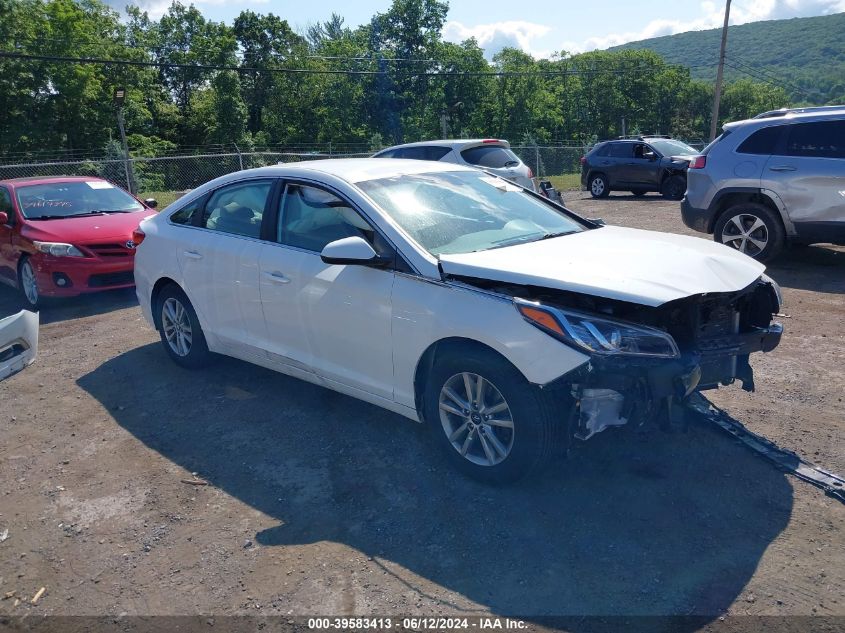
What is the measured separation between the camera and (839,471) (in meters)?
3.95

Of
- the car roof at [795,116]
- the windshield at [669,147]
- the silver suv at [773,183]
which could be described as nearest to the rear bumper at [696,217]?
the silver suv at [773,183]

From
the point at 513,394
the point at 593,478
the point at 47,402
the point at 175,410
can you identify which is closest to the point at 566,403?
the point at 513,394

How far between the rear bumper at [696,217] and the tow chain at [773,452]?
5.17 metres

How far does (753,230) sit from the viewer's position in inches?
356

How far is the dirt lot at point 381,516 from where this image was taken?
10.2 ft

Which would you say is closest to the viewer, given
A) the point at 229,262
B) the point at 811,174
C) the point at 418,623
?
the point at 418,623

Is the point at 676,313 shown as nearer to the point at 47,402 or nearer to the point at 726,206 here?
the point at 47,402

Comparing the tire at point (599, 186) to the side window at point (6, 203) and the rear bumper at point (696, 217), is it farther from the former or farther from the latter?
the side window at point (6, 203)

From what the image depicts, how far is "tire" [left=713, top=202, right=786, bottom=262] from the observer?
8828mm

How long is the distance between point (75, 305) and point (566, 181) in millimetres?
21195

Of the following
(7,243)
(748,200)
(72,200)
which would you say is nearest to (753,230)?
(748,200)

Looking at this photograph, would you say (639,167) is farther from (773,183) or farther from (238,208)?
(238,208)

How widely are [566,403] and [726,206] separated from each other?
6.78m

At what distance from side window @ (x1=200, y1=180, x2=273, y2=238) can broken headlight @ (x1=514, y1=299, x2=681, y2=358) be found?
2380mm
